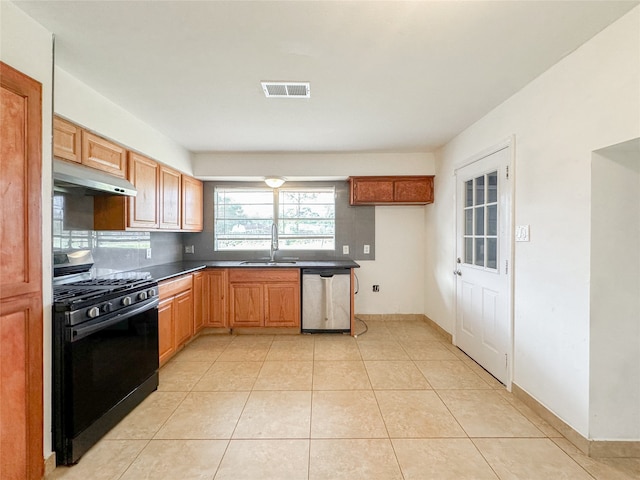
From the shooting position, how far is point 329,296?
3.76 m

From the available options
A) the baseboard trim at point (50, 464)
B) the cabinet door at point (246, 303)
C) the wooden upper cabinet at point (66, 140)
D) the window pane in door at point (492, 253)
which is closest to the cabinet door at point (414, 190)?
the window pane in door at point (492, 253)

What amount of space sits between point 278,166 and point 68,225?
2408 millimetres

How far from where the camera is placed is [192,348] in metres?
3.40

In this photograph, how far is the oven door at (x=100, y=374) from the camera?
1660 millimetres

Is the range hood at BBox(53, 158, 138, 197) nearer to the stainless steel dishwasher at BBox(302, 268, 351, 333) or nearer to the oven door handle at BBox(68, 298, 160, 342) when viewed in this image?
the oven door handle at BBox(68, 298, 160, 342)

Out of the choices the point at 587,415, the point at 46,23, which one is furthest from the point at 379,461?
the point at 46,23

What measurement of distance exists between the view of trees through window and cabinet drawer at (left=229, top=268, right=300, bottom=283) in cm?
76

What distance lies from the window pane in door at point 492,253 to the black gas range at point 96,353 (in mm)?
2921

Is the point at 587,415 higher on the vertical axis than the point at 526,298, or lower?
lower

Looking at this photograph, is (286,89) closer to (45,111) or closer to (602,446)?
(45,111)

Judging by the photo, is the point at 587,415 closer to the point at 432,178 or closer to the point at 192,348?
the point at 432,178

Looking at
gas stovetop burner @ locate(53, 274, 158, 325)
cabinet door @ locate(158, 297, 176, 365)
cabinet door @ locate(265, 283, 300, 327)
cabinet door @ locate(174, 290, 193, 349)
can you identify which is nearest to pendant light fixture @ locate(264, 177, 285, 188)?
cabinet door @ locate(265, 283, 300, 327)

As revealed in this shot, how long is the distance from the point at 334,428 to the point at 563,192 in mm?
2128

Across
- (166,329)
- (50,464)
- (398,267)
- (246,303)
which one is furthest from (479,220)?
(50,464)
